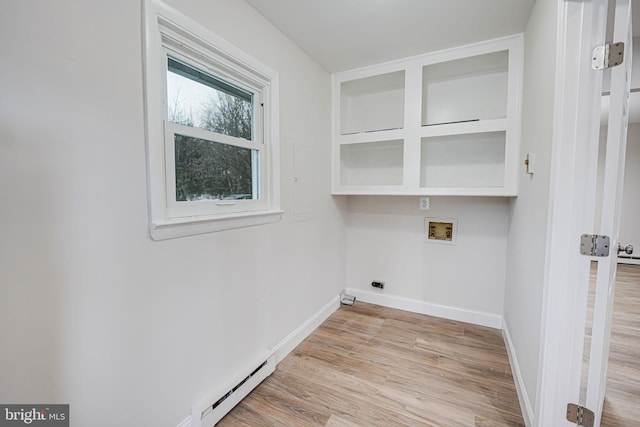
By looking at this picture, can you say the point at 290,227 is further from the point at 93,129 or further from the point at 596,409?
the point at 596,409

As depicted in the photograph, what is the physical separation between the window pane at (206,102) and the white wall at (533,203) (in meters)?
1.69

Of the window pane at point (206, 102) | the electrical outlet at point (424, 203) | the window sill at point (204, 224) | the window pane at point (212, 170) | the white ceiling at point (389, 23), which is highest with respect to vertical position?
the white ceiling at point (389, 23)

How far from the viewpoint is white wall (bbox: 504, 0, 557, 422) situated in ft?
4.40

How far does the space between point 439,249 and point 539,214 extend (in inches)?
54.9

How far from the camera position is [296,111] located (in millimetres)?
2191

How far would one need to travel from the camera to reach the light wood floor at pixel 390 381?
61.1 inches

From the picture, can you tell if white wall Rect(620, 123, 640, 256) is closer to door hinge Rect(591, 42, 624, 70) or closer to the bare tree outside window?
door hinge Rect(591, 42, 624, 70)

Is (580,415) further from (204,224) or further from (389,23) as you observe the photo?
(389,23)

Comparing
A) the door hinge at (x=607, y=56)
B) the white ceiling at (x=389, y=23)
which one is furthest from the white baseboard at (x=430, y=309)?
the white ceiling at (x=389, y=23)

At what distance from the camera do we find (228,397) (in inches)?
61.9

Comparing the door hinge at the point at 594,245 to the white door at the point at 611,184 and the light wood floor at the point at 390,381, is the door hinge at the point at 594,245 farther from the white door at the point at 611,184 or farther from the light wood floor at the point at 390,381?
the light wood floor at the point at 390,381

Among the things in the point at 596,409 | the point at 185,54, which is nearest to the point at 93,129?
the point at 185,54

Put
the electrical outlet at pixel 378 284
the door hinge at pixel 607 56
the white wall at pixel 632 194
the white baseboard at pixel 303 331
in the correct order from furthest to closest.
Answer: the white wall at pixel 632 194, the electrical outlet at pixel 378 284, the white baseboard at pixel 303 331, the door hinge at pixel 607 56

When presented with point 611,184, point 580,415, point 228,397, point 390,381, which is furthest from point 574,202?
point 228,397
